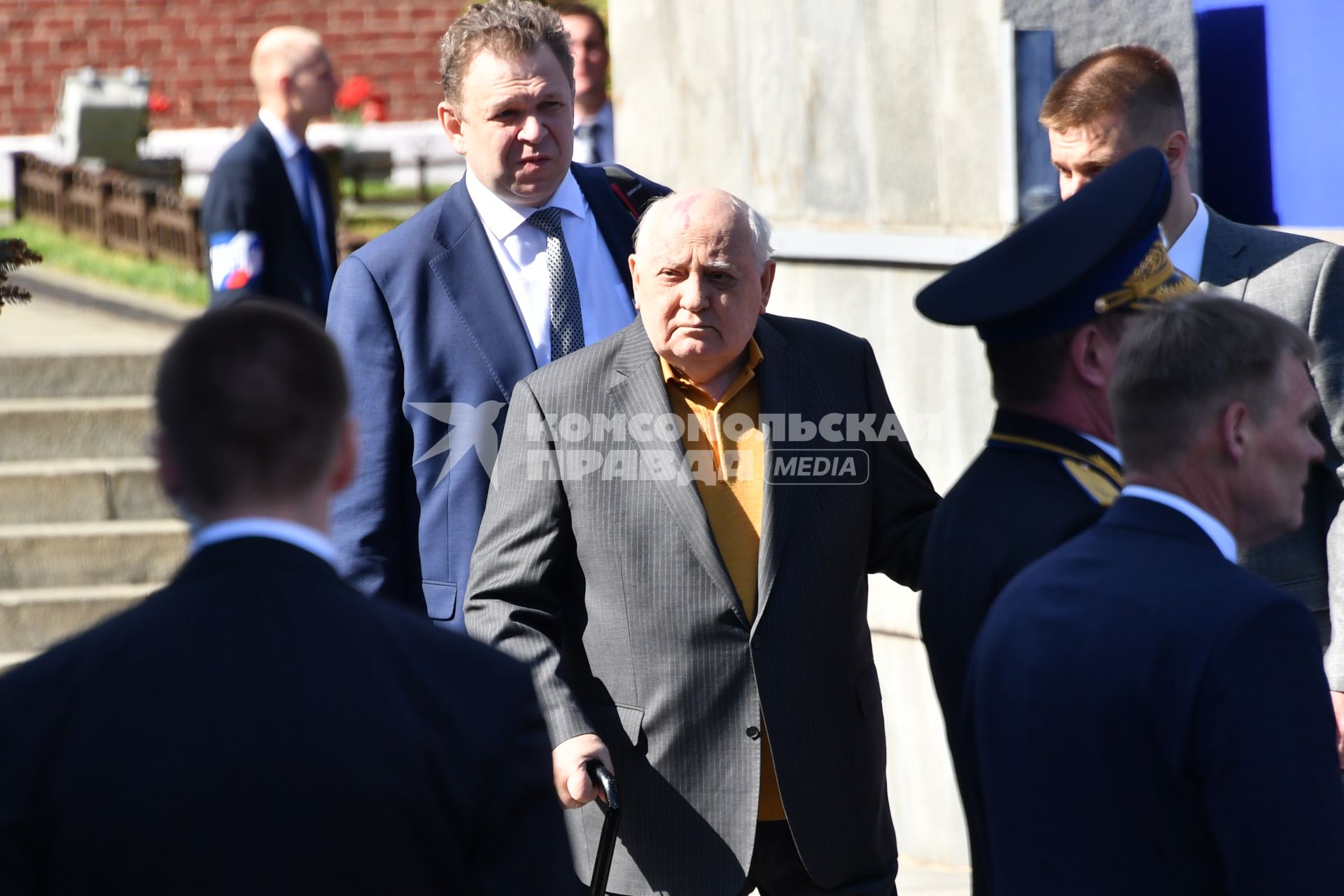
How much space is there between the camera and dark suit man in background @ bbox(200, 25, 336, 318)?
20.0 ft

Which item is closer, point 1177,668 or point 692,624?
point 1177,668

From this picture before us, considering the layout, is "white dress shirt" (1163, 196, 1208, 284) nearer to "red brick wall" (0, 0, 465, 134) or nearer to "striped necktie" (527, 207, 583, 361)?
"striped necktie" (527, 207, 583, 361)

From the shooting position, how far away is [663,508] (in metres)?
3.33

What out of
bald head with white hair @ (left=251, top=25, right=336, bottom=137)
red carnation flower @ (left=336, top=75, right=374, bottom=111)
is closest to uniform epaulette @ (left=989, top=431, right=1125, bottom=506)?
bald head with white hair @ (left=251, top=25, right=336, bottom=137)

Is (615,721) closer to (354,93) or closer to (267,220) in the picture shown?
(267,220)

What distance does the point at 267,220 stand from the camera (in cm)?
612

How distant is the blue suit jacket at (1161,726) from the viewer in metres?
1.96

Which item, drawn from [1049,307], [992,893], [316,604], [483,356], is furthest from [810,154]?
[316,604]

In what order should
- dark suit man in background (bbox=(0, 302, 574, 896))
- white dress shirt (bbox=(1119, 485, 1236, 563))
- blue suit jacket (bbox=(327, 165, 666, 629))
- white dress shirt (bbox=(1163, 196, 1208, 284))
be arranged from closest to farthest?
dark suit man in background (bbox=(0, 302, 574, 896)) < white dress shirt (bbox=(1119, 485, 1236, 563)) < white dress shirt (bbox=(1163, 196, 1208, 284)) < blue suit jacket (bbox=(327, 165, 666, 629))

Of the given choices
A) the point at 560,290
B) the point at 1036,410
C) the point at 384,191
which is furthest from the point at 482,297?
the point at 384,191

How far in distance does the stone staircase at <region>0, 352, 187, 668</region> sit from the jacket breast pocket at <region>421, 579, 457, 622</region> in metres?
3.70

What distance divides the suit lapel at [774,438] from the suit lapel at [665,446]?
0.23 feet

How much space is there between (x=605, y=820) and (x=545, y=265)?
1382 millimetres

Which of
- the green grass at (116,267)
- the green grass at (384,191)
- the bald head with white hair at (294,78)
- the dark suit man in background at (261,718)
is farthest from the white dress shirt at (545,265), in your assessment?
the green grass at (384,191)
